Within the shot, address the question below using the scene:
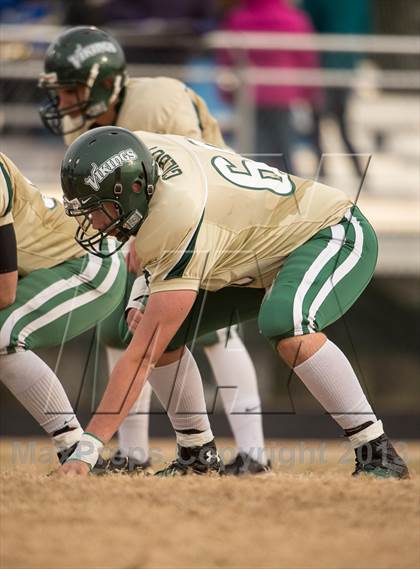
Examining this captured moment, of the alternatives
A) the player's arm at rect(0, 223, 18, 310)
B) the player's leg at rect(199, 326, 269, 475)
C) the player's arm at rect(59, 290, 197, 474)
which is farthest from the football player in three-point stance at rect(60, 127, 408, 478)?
the player's leg at rect(199, 326, 269, 475)

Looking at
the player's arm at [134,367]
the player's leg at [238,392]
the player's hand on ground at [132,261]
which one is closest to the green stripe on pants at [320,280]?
the player's arm at [134,367]

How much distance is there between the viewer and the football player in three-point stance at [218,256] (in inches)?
175

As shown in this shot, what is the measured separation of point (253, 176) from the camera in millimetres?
4934

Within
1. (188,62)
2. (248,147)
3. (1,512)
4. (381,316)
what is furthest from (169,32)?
(1,512)

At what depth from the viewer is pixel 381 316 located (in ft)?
37.4

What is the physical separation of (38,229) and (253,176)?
3.41ft

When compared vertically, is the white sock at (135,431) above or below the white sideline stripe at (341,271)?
below

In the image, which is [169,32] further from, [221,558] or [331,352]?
[221,558]

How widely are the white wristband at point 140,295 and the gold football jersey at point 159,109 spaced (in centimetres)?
90

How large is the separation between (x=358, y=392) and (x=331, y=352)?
0.21 metres

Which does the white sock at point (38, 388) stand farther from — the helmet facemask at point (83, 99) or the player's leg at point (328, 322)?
the helmet facemask at point (83, 99)

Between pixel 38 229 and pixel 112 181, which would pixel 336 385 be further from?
pixel 38 229

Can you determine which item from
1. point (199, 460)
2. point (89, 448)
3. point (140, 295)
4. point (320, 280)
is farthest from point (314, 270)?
point (89, 448)

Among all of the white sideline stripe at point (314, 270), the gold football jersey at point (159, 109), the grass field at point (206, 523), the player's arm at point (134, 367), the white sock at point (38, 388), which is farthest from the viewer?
the gold football jersey at point (159, 109)
